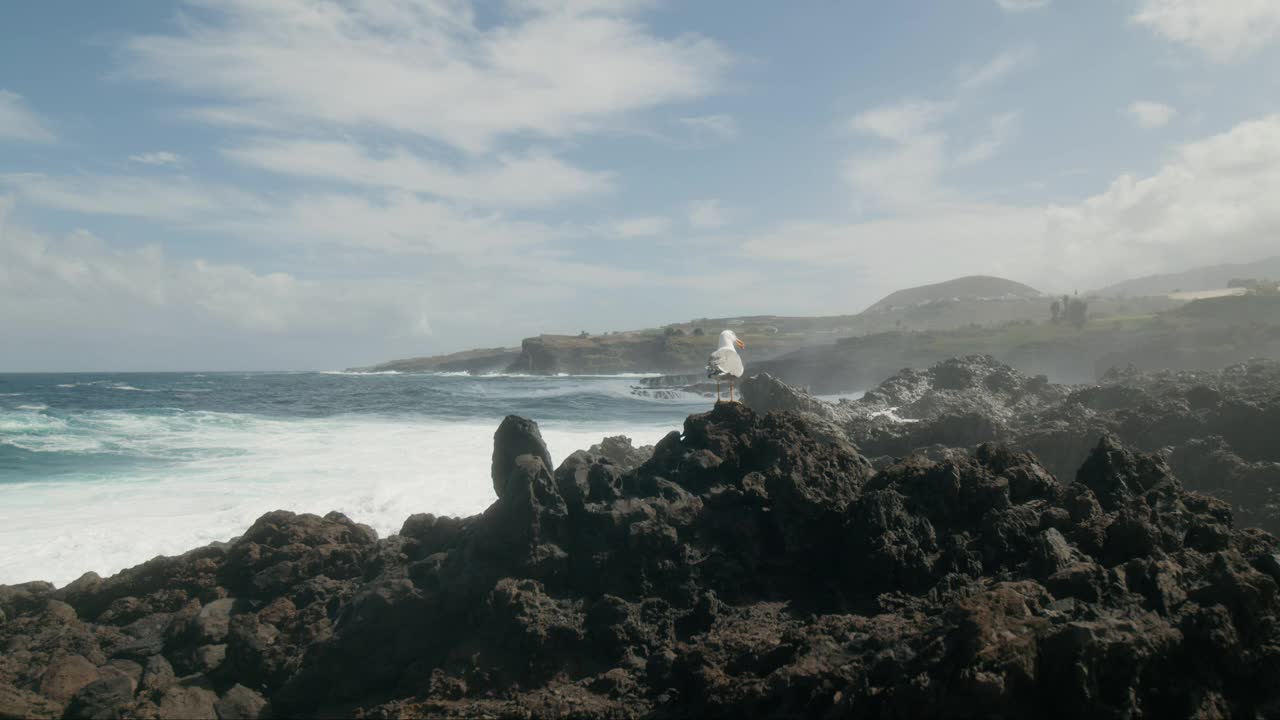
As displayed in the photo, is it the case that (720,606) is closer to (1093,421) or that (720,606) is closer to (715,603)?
(715,603)

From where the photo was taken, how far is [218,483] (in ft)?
48.2

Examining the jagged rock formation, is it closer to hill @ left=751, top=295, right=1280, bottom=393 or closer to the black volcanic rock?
the black volcanic rock

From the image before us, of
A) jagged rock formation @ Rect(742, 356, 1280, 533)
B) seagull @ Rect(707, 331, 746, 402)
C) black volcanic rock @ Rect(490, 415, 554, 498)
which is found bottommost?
jagged rock formation @ Rect(742, 356, 1280, 533)

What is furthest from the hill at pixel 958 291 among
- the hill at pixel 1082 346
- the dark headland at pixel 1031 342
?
the hill at pixel 1082 346

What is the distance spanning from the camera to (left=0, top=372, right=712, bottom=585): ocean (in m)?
10.6

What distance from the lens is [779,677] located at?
13.6ft

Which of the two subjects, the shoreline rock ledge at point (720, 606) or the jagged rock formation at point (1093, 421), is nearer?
the shoreline rock ledge at point (720, 606)

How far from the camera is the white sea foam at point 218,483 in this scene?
405 inches

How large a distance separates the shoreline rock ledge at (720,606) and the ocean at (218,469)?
4287 mm

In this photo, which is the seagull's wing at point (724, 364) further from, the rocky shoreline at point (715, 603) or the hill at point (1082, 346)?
the hill at point (1082, 346)

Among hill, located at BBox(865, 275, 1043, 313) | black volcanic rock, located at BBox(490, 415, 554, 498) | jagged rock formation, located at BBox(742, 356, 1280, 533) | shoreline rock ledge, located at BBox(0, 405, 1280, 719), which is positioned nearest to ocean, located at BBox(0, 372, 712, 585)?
shoreline rock ledge, located at BBox(0, 405, 1280, 719)

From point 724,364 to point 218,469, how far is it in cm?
1128

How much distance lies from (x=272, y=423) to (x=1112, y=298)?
62448 millimetres

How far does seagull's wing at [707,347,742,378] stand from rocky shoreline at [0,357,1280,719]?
4690 millimetres
